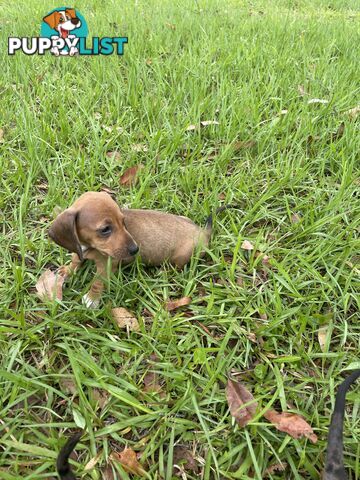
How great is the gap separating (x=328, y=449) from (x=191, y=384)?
0.70m

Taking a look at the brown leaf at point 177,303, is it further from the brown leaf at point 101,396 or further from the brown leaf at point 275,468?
the brown leaf at point 275,468

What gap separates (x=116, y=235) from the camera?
2.53m

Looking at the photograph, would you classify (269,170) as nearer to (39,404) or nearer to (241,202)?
(241,202)

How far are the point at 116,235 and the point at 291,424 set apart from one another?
1.44 meters

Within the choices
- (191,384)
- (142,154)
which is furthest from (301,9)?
(191,384)

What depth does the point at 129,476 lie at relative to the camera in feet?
6.04

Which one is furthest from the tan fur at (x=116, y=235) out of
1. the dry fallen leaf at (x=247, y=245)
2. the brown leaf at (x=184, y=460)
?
the brown leaf at (x=184, y=460)

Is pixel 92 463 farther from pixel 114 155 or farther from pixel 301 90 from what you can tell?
pixel 301 90

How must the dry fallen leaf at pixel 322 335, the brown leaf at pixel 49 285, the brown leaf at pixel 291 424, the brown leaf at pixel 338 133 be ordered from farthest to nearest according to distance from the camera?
1. the brown leaf at pixel 338 133
2. the brown leaf at pixel 49 285
3. the dry fallen leaf at pixel 322 335
4. the brown leaf at pixel 291 424

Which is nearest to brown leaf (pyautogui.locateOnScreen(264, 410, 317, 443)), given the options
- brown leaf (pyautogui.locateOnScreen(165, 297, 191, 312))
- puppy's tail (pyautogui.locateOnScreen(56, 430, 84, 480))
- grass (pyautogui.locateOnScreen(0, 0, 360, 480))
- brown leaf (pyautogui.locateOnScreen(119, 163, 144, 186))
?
grass (pyautogui.locateOnScreen(0, 0, 360, 480))

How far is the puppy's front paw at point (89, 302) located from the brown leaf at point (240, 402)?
36.5 inches

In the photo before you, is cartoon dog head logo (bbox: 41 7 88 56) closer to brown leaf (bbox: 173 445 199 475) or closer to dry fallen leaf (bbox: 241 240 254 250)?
dry fallen leaf (bbox: 241 240 254 250)

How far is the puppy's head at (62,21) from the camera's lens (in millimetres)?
5061

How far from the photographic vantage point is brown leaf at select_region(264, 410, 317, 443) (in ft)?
6.34
